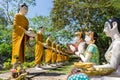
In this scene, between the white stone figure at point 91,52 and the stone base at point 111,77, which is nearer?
the stone base at point 111,77

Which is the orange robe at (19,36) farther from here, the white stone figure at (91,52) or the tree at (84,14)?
the tree at (84,14)

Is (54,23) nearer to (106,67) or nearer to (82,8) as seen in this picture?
(82,8)

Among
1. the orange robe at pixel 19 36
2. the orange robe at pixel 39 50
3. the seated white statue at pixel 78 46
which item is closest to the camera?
the seated white statue at pixel 78 46

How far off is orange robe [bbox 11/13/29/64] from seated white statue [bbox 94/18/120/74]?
19.4ft

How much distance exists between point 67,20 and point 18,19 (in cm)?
1701

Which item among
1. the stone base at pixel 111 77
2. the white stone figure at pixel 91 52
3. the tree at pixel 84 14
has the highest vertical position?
the tree at pixel 84 14

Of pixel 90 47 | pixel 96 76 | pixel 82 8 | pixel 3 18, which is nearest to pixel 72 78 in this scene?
pixel 96 76

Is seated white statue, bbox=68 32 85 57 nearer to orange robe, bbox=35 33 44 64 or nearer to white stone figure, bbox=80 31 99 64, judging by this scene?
white stone figure, bbox=80 31 99 64

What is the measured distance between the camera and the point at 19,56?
970 cm

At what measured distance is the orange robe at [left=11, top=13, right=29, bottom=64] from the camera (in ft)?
31.6

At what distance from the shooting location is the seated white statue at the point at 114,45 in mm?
3617

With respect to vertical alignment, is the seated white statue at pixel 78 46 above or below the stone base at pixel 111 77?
above

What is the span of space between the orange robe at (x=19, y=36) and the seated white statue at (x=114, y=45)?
5.93m

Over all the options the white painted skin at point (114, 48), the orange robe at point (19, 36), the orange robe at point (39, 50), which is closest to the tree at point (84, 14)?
the orange robe at point (39, 50)
